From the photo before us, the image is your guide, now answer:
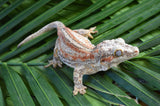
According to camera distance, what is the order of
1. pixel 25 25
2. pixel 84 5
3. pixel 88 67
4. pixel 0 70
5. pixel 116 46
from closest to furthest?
pixel 116 46 → pixel 88 67 → pixel 0 70 → pixel 25 25 → pixel 84 5

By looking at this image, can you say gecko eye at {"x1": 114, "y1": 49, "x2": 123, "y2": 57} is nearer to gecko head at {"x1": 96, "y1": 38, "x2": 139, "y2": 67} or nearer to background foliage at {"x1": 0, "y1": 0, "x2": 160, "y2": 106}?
gecko head at {"x1": 96, "y1": 38, "x2": 139, "y2": 67}

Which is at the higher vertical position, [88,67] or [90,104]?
[88,67]

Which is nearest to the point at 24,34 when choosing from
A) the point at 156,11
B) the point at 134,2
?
the point at 134,2

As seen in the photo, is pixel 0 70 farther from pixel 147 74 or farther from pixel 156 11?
pixel 156 11

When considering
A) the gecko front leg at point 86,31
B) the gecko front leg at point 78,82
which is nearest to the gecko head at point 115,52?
the gecko front leg at point 78,82

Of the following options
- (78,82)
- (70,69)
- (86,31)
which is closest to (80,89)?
(78,82)

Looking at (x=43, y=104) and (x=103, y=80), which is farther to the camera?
(x=103, y=80)

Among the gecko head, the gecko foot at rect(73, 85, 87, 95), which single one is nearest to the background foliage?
the gecko foot at rect(73, 85, 87, 95)

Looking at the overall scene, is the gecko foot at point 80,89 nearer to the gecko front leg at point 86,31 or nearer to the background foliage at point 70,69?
the background foliage at point 70,69
